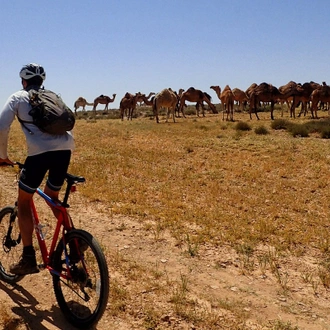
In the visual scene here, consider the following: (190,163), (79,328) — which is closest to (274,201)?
(190,163)

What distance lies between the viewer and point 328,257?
550cm

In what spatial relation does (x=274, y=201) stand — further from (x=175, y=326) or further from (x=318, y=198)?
(x=175, y=326)

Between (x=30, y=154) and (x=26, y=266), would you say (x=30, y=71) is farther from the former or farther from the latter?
(x=26, y=266)

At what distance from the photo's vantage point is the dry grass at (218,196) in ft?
16.4

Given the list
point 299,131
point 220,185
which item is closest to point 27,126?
point 220,185

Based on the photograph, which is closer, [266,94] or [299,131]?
[299,131]

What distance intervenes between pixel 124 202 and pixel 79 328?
168 inches

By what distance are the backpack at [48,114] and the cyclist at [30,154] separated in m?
0.09

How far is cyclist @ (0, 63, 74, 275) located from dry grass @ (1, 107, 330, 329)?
45.7 inches

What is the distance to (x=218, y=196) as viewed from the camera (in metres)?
8.43

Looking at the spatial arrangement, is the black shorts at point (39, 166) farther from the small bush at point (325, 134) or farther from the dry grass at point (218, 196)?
the small bush at point (325, 134)

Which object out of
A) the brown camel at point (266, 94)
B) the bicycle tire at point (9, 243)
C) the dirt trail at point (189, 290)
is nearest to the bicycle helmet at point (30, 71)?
the bicycle tire at point (9, 243)

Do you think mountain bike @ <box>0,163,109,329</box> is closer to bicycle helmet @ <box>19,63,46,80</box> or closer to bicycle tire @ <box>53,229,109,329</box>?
bicycle tire @ <box>53,229,109,329</box>

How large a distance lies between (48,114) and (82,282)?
163cm
